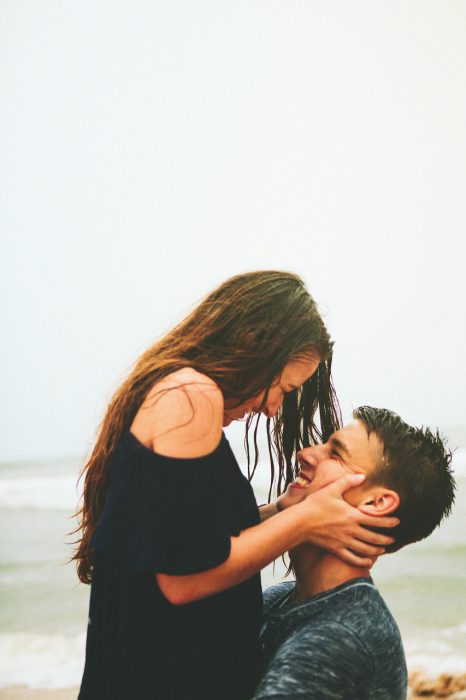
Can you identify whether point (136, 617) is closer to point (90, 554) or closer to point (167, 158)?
point (90, 554)

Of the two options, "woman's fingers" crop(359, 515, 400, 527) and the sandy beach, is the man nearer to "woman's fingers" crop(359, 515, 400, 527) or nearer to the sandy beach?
"woman's fingers" crop(359, 515, 400, 527)

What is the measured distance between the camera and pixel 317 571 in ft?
4.45

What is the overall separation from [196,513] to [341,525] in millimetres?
313

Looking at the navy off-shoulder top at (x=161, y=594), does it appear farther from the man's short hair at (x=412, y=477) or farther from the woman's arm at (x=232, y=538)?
the man's short hair at (x=412, y=477)

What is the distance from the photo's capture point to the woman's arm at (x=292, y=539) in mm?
1088

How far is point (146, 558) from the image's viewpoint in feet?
3.48

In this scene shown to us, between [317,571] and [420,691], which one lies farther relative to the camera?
[420,691]

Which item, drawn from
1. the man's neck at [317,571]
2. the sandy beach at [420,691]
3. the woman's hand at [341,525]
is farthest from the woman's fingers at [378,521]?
the sandy beach at [420,691]

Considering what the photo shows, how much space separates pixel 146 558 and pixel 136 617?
0.18 m

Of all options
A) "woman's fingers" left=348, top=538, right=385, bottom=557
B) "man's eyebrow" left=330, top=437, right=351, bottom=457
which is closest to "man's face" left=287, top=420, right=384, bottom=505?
"man's eyebrow" left=330, top=437, right=351, bottom=457

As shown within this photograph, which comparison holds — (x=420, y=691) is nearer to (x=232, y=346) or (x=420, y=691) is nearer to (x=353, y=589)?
(x=353, y=589)

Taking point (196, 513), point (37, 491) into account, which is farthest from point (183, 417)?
point (37, 491)

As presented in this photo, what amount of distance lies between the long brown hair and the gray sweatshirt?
42 cm

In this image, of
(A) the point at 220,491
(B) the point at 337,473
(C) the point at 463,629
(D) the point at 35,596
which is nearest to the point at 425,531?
(B) the point at 337,473
